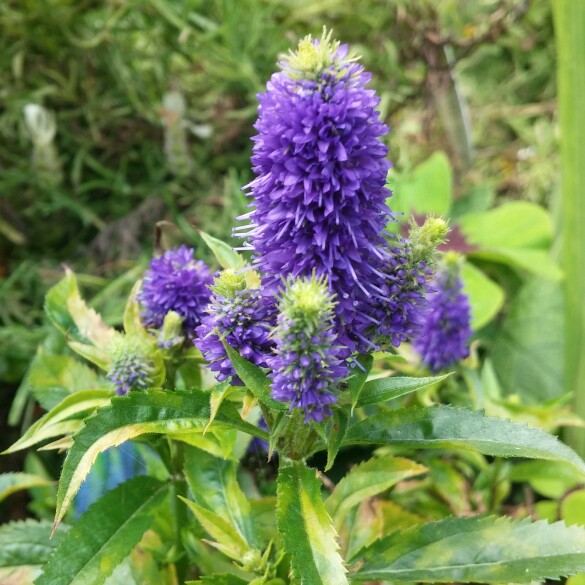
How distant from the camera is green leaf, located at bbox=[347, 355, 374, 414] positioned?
573 mm

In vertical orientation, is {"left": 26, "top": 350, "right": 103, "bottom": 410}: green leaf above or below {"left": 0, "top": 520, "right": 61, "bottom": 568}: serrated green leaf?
above

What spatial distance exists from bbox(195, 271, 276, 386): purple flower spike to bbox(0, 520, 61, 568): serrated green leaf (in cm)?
44

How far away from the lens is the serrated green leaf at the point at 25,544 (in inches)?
32.5

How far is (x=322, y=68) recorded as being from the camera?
0.53 metres

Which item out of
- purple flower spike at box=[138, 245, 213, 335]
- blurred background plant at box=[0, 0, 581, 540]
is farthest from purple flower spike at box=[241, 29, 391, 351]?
blurred background plant at box=[0, 0, 581, 540]

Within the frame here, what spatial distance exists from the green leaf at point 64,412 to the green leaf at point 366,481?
316 mm

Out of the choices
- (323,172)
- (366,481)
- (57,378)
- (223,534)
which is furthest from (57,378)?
(323,172)

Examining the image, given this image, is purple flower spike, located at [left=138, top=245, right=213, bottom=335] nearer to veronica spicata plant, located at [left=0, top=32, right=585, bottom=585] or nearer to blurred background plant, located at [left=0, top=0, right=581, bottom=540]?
veronica spicata plant, located at [left=0, top=32, right=585, bottom=585]

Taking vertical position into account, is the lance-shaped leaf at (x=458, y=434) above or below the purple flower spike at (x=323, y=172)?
below

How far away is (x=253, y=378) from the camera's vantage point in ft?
1.91

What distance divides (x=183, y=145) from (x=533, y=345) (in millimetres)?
1105

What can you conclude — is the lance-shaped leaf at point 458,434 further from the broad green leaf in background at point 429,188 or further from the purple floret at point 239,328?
the broad green leaf in background at point 429,188

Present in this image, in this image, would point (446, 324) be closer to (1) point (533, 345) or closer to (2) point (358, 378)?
(2) point (358, 378)

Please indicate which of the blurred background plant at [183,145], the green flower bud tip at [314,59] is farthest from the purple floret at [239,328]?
the blurred background plant at [183,145]
